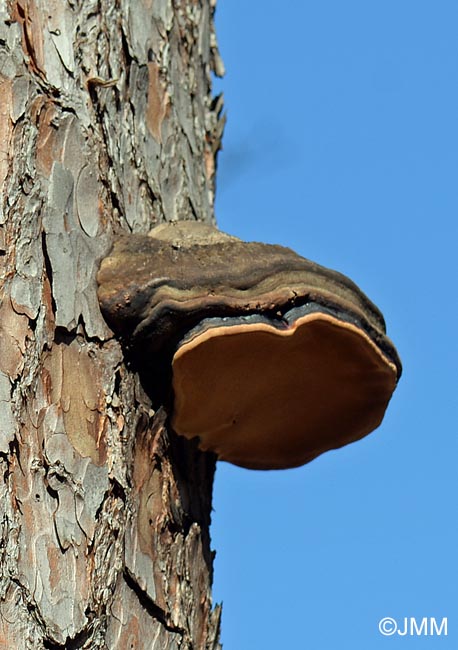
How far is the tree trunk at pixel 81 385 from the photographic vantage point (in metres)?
3.38

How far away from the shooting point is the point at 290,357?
13.0 feet

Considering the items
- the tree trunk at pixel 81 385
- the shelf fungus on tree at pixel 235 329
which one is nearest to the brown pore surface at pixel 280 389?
the shelf fungus on tree at pixel 235 329

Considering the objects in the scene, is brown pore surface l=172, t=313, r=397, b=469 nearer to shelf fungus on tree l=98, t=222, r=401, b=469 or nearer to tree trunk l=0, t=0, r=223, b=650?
shelf fungus on tree l=98, t=222, r=401, b=469

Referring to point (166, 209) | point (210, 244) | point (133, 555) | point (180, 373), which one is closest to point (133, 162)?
point (166, 209)

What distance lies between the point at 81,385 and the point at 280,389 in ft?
2.24

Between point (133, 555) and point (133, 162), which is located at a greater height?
point (133, 162)

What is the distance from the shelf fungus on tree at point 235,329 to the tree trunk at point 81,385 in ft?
0.29

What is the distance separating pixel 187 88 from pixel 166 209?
66cm

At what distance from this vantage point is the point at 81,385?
3666mm

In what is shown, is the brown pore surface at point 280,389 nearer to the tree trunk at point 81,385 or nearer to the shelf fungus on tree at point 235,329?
the shelf fungus on tree at point 235,329

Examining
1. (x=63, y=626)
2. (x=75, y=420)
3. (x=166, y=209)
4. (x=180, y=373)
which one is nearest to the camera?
(x=63, y=626)

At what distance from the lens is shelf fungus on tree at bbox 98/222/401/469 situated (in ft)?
12.4

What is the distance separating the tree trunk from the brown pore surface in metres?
0.12

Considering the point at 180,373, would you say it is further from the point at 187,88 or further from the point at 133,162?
the point at 187,88
